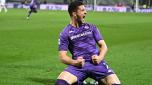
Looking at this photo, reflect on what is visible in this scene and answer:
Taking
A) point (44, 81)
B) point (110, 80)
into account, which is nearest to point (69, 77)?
point (110, 80)

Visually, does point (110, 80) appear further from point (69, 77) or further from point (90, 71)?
point (69, 77)

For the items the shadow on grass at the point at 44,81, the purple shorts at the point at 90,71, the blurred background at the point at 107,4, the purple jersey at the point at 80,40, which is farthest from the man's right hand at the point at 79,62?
the blurred background at the point at 107,4

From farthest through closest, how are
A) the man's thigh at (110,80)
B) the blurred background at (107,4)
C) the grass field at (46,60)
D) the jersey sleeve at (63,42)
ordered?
the blurred background at (107,4), the grass field at (46,60), the jersey sleeve at (63,42), the man's thigh at (110,80)

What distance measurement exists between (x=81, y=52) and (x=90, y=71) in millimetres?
418

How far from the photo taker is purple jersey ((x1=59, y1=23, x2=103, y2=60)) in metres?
9.03

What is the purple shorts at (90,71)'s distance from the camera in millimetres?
8875

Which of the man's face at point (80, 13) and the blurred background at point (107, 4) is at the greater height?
the man's face at point (80, 13)

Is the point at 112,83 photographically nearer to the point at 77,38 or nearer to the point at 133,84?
the point at 77,38

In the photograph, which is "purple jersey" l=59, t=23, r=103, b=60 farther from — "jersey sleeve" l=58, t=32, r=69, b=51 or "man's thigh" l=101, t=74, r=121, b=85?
"man's thigh" l=101, t=74, r=121, b=85

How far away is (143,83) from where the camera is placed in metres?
11.9

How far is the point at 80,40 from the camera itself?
910 centimetres

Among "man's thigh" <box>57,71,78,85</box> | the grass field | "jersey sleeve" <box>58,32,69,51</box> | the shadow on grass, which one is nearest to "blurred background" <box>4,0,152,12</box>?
the grass field

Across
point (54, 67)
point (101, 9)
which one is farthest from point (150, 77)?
point (101, 9)

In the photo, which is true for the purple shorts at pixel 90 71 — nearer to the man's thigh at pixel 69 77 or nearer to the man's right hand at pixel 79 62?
the man's thigh at pixel 69 77
